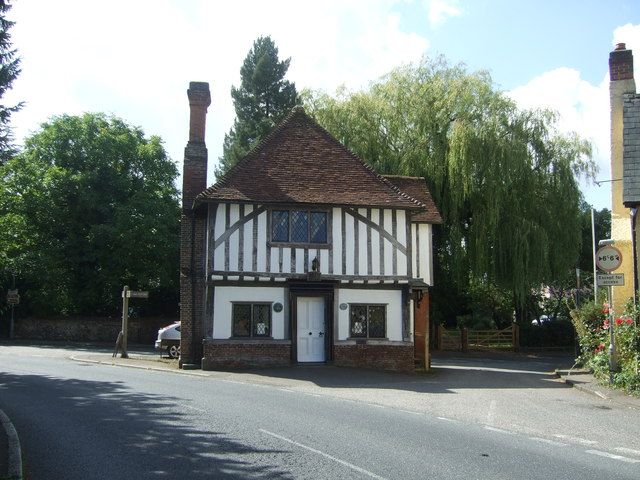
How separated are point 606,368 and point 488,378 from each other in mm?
3779

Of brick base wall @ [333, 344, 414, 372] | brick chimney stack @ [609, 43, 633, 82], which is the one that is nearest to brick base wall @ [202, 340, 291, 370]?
brick base wall @ [333, 344, 414, 372]

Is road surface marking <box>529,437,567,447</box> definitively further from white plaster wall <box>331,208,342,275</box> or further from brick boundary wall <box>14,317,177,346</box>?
brick boundary wall <box>14,317,177,346</box>

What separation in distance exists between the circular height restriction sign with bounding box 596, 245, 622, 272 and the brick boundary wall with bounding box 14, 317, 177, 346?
26.7 metres

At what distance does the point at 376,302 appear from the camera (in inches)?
800

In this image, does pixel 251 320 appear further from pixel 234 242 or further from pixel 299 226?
pixel 299 226

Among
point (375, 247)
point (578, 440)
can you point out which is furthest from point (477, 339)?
point (578, 440)

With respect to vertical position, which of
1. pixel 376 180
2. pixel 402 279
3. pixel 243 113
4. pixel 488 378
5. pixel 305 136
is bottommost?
pixel 488 378

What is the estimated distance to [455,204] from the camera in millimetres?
28531

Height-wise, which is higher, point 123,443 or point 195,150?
point 195,150

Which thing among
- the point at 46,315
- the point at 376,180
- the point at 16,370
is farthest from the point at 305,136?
the point at 46,315

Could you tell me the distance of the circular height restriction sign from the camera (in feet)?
49.5

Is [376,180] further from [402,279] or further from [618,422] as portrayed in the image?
[618,422]

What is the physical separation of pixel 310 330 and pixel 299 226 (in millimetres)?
3217

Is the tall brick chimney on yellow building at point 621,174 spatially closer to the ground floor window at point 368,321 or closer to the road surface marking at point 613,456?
the ground floor window at point 368,321
